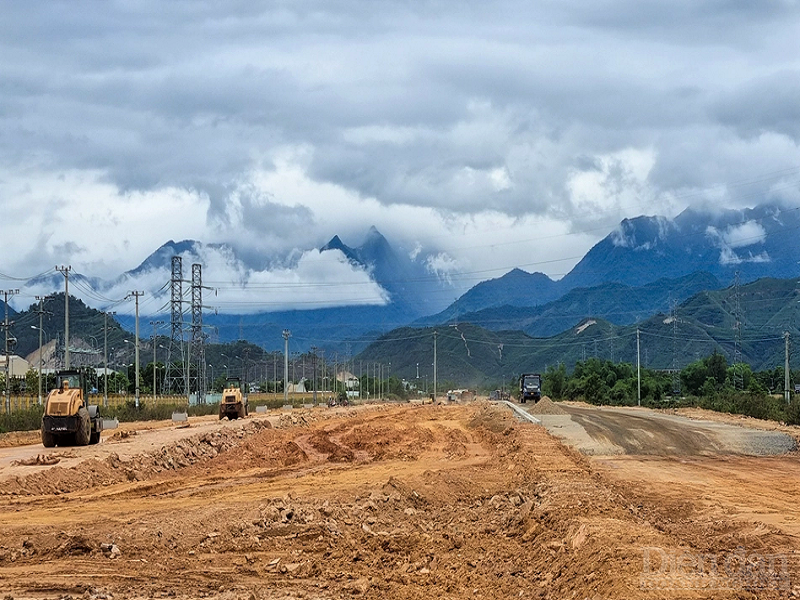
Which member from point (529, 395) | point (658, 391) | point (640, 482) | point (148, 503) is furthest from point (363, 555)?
point (658, 391)

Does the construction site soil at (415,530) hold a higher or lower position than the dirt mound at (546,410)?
higher

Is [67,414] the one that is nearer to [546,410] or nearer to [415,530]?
[415,530]

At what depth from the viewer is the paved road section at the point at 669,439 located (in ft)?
103

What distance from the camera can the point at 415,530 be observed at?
15.8 meters

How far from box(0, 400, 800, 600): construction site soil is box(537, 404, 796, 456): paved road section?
226 cm

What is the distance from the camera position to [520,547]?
14.0m

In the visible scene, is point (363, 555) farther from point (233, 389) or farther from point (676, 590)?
point (233, 389)

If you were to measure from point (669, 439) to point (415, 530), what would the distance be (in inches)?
842

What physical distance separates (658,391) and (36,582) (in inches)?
3641

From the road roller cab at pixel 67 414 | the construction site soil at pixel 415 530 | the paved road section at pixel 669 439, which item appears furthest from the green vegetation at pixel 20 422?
the paved road section at pixel 669 439

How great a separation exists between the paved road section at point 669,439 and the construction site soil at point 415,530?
226 cm

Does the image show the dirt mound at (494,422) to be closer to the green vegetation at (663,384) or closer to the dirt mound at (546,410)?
the dirt mound at (546,410)

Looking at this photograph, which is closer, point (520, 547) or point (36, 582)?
point (36, 582)

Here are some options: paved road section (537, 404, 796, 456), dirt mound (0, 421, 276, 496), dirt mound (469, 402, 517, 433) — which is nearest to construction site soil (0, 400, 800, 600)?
dirt mound (0, 421, 276, 496)
